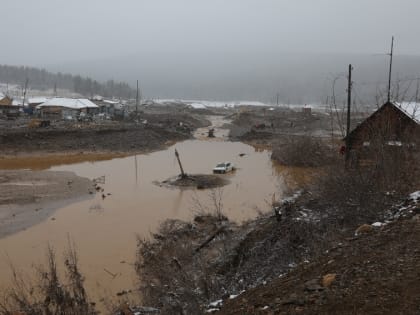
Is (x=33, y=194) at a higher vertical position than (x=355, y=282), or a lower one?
lower

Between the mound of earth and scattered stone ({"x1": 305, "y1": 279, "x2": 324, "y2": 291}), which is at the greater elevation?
scattered stone ({"x1": 305, "y1": 279, "x2": 324, "y2": 291})

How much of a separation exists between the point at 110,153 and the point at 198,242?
30.8 metres

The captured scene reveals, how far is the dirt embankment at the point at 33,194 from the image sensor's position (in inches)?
832

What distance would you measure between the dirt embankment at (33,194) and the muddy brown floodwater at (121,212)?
3.07 feet

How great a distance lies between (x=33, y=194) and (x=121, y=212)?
22.7 feet

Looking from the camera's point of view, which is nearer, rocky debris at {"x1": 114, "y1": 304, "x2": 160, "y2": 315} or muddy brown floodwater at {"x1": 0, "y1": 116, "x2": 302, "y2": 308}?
rocky debris at {"x1": 114, "y1": 304, "x2": 160, "y2": 315}

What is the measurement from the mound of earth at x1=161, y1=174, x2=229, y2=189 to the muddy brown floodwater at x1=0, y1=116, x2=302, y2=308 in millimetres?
897

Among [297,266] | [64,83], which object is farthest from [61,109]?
[64,83]

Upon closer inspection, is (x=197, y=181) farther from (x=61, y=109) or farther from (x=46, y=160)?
(x=61, y=109)

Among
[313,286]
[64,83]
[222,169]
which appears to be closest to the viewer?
[313,286]

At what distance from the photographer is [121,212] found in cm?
2262

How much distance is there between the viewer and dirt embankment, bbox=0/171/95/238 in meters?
21.1

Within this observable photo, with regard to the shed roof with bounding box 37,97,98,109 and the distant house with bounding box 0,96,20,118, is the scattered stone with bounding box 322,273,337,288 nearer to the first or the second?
the distant house with bounding box 0,96,20,118

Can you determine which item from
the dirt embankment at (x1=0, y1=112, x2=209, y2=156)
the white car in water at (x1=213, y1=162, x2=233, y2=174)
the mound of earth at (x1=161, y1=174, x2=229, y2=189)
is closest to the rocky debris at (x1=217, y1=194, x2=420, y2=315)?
the mound of earth at (x1=161, y1=174, x2=229, y2=189)
